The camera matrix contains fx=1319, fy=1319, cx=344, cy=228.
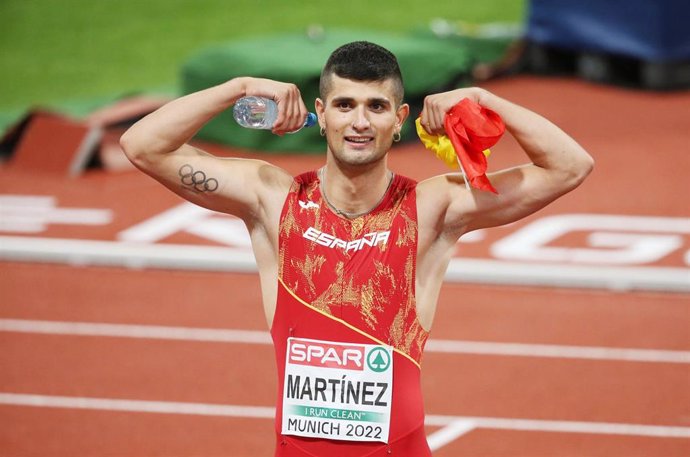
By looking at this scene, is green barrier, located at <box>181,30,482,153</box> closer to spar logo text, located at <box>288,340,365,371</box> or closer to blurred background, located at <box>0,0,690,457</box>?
blurred background, located at <box>0,0,690,457</box>

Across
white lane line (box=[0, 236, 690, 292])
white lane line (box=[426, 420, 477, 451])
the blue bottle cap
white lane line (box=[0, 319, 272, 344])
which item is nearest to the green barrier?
white lane line (box=[0, 236, 690, 292])

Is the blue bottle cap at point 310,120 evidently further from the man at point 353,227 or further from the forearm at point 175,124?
the forearm at point 175,124

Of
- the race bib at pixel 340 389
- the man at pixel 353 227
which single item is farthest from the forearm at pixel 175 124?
the race bib at pixel 340 389

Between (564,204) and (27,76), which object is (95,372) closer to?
(564,204)

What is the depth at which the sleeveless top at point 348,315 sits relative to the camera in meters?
3.99

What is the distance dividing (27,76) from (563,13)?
5.73m

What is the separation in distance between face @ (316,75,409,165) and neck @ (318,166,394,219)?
0.39ft

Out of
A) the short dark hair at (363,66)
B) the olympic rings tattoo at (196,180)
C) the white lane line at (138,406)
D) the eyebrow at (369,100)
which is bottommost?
the white lane line at (138,406)

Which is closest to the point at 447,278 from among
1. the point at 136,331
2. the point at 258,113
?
the point at 136,331

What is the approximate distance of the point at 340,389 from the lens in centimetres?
405

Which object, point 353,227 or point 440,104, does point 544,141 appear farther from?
point 353,227

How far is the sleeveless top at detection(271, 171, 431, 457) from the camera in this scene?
3.99 m

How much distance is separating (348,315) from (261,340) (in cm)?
384

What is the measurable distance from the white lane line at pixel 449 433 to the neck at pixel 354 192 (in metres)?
2.68
